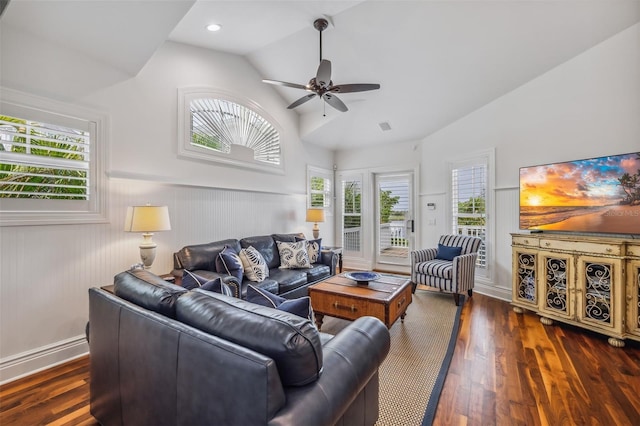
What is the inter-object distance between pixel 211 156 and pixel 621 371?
466cm

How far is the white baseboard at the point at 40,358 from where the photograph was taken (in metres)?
2.22

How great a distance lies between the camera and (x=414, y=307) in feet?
12.4

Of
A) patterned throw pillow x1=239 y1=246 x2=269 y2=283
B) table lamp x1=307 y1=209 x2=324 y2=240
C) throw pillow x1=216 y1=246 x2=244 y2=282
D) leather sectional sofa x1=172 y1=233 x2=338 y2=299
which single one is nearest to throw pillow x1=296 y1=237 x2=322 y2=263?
leather sectional sofa x1=172 y1=233 x2=338 y2=299

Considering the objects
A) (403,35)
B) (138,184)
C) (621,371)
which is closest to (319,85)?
(403,35)

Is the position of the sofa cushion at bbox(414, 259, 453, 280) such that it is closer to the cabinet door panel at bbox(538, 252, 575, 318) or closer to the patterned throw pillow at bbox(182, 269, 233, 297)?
the cabinet door panel at bbox(538, 252, 575, 318)

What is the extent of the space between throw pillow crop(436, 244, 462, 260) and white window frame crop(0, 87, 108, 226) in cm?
436

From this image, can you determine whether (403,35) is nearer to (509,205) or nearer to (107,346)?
(509,205)

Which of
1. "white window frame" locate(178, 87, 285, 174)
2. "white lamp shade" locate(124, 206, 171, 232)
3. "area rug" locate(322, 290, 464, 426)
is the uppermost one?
"white window frame" locate(178, 87, 285, 174)

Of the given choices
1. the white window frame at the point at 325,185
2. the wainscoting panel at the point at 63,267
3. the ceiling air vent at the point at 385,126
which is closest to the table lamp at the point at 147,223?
the wainscoting panel at the point at 63,267

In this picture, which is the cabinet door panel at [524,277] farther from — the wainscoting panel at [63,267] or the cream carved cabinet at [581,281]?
the wainscoting panel at [63,267]

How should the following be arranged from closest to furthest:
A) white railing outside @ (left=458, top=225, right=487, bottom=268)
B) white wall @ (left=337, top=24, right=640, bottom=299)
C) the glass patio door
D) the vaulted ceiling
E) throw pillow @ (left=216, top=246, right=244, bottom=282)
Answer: the vaulted ceiling, white wall @ (left=337, top=24, right=640, bottom=299), throw pillow @ (left=216, top=246, right=244, bottom=282), white railing outside @ (left=458, top=225, right=487, bottom=268), the glass patio door

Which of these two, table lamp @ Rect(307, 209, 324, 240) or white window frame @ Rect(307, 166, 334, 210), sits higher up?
white window frame @ Rect(307, 166, 334, 210)

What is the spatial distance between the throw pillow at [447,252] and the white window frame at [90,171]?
14.3ft

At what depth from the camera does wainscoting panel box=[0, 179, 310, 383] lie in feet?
7.40
